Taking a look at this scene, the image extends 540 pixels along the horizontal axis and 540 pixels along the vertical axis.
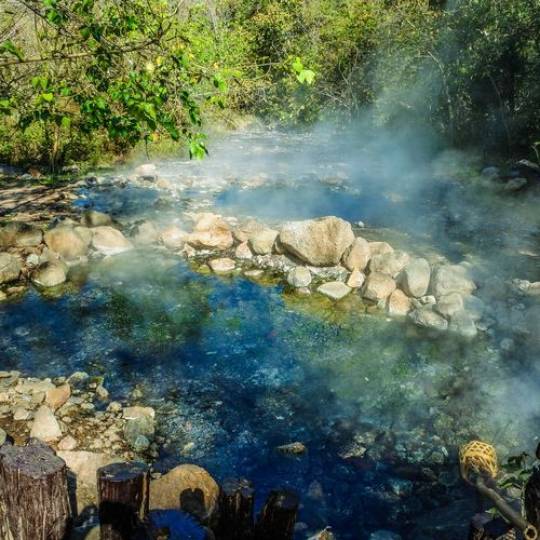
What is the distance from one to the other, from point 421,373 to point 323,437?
1678mm

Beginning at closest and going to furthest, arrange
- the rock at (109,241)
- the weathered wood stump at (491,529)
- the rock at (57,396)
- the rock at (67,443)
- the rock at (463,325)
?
1. the weathered wood stump at (491,529)
2. the rock at (67,443)
3. the rock at (57,396)
4. the rock at (463,325)
5. the rock at (109,241)

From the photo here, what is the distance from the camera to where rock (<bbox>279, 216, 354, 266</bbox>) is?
805 centimetres

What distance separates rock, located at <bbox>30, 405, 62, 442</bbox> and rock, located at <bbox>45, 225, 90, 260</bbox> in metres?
4.39

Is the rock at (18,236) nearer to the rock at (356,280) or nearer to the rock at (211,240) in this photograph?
the rock at (211,240)

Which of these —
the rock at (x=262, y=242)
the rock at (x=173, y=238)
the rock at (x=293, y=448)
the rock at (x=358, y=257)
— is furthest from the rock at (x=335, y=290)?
the rock at (x=293, y=448)

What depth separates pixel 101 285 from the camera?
25.3 feet

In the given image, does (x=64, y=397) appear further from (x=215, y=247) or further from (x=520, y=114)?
(x=520, y=114)

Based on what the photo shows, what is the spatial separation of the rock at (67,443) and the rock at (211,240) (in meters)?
5.01

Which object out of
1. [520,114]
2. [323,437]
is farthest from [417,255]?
[520,114]

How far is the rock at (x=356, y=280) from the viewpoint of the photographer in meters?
7.71

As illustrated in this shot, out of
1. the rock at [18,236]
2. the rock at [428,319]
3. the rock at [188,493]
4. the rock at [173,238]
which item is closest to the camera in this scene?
the rock at [188,493]

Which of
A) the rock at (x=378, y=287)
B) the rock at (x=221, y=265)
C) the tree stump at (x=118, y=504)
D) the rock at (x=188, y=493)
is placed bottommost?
the rock at (x=221, y=265)

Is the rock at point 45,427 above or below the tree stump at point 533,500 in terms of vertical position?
below

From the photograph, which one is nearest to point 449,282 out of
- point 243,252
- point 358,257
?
point 358,257
